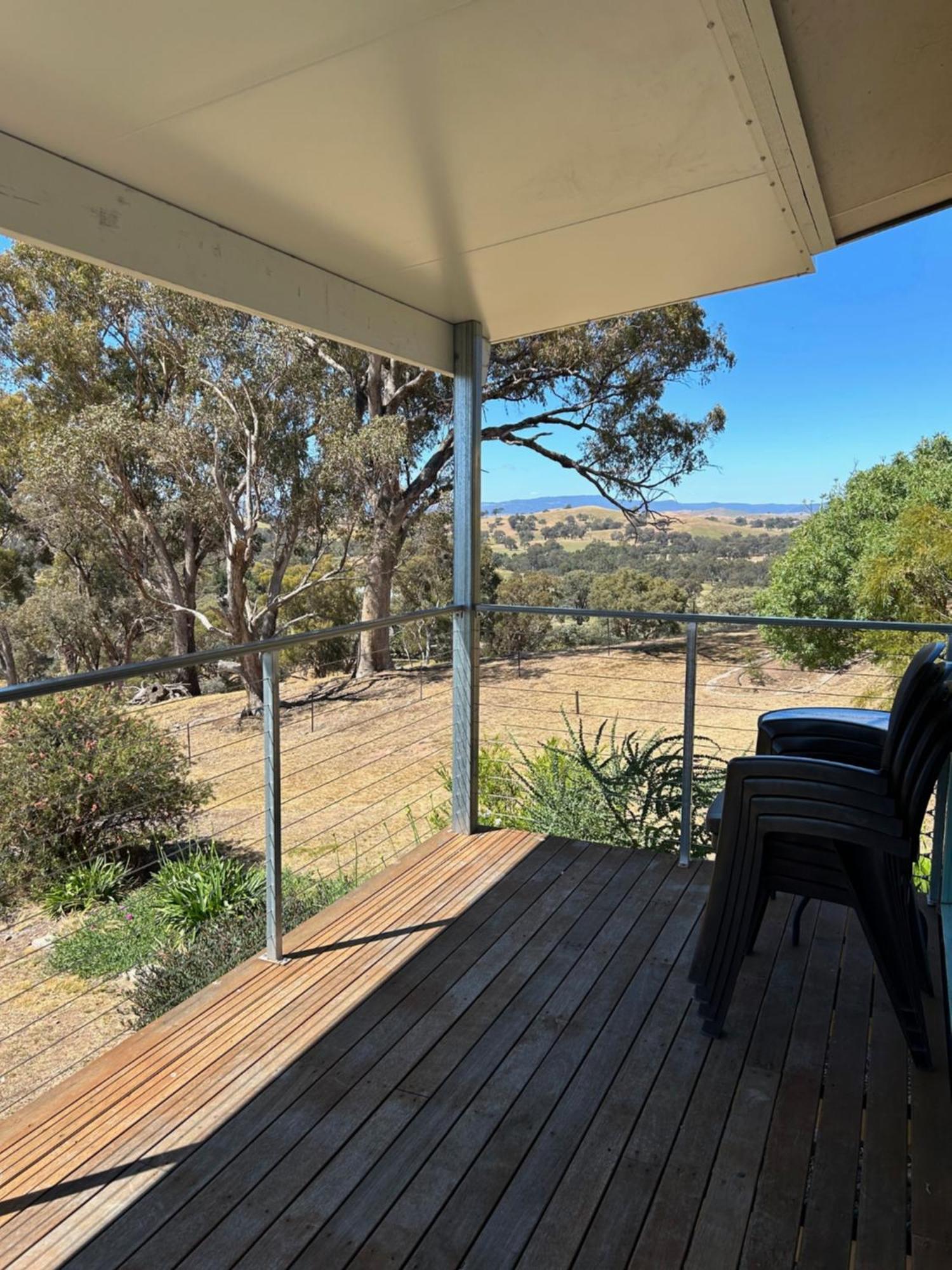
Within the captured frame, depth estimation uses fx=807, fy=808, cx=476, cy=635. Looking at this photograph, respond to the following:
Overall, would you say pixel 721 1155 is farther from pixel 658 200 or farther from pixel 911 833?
pixel 658 200

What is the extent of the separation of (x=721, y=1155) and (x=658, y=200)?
2.10 metres

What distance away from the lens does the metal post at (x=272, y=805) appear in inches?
86.7

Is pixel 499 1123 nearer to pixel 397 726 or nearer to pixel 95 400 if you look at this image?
pixel 397 726

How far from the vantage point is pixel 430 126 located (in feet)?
5.12

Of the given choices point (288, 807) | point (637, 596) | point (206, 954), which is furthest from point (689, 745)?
point (637, 596)

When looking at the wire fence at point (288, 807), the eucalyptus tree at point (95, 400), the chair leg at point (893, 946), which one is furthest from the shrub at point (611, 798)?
the eucalyptus tree at point (95, 400)

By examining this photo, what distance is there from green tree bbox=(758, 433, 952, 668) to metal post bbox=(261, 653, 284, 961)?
8235 millimetres

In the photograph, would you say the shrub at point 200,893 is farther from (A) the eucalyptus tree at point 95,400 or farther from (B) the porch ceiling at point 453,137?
(A) the eucalyptus tree at point 95,400

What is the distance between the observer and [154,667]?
1.81 meters

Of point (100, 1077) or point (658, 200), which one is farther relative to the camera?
point (658, 200)

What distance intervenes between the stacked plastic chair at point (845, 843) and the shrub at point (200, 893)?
3546 mm

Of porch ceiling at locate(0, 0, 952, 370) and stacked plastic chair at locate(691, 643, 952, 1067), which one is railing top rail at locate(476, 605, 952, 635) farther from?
porch ceiling at locate(0, 0, 952, 370)

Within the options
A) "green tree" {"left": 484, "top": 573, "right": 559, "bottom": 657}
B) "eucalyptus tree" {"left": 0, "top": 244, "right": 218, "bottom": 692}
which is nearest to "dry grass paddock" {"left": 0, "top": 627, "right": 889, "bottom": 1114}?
"green tree" {"left": 484, "top": 573, "right": 559, "bottom": 657}

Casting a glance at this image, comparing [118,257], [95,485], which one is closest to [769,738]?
[118,257]
